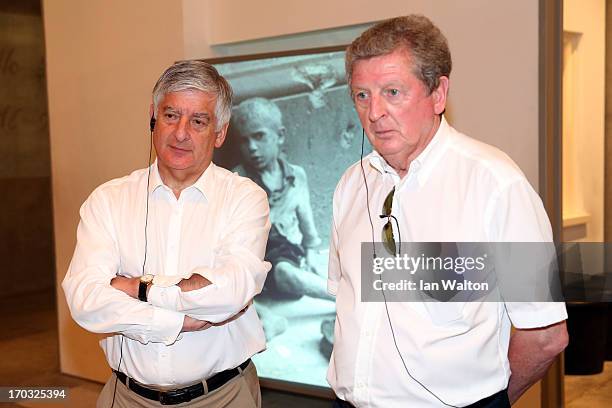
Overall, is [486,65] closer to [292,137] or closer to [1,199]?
[292,137]

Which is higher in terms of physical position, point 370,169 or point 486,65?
point 486,65

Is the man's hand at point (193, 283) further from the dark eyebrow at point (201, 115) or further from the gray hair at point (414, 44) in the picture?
the gray hair at point (414, 44)

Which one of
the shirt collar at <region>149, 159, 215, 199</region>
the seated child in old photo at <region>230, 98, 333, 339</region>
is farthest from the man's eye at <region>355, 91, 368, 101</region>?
the seated child in old photo at <region>230, 98, 333, 339</region>

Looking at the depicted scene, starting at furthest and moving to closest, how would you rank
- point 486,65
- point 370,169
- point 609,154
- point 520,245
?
point 486,65 → point 609,154 → point 370,169 → point 520,245

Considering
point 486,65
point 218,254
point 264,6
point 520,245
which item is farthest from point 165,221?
point 264,6

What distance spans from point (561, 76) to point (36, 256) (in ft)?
23.2

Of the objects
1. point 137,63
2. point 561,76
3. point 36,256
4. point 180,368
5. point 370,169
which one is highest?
point 137,63

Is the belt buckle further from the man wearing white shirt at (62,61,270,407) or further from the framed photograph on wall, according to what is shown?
the framed photograph on wall

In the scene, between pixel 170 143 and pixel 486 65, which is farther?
pixel 486 65

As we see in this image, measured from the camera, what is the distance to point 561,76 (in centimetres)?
340

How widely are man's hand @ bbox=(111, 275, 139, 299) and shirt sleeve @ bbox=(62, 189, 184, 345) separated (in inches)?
0.9

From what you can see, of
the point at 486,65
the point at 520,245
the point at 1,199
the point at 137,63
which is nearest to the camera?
the point at 520,245

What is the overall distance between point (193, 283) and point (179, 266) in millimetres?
151

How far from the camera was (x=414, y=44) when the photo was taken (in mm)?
1741
